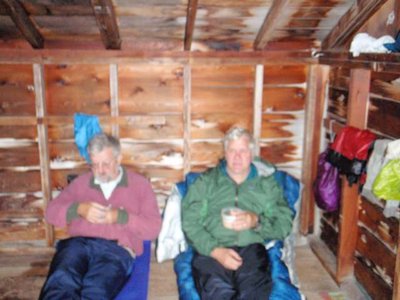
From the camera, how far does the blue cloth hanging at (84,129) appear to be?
356 centimetres

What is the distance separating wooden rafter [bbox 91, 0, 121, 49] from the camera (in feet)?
9.56

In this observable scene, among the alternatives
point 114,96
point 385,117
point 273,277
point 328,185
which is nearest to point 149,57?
point 114,96

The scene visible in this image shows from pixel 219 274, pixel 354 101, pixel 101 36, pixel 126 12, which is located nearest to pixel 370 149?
pixel 354 101

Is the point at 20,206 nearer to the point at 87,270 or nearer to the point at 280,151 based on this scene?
the point at 87,270

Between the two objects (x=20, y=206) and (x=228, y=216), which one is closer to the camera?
(x=228, y=216)

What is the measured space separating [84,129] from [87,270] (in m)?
1.26

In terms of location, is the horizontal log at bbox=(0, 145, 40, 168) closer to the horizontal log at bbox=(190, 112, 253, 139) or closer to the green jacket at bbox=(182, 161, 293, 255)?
the horizontal log at bbox=(190, 112, 253, 139)

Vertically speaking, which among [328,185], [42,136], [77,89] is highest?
[77,89]

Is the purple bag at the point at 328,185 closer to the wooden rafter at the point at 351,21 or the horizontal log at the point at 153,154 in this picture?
the wooden rafter at the point at 351,21

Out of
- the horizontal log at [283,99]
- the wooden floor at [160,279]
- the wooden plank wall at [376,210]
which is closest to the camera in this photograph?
the wooden plank wall at [376,210]

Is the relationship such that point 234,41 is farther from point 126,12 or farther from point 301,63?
point 126,12

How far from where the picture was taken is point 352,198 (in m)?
3.20

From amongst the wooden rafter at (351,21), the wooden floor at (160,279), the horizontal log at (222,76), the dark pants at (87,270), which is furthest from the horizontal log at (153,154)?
the wooden rafter at (351,21)

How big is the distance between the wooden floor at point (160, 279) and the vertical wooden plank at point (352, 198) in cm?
15
